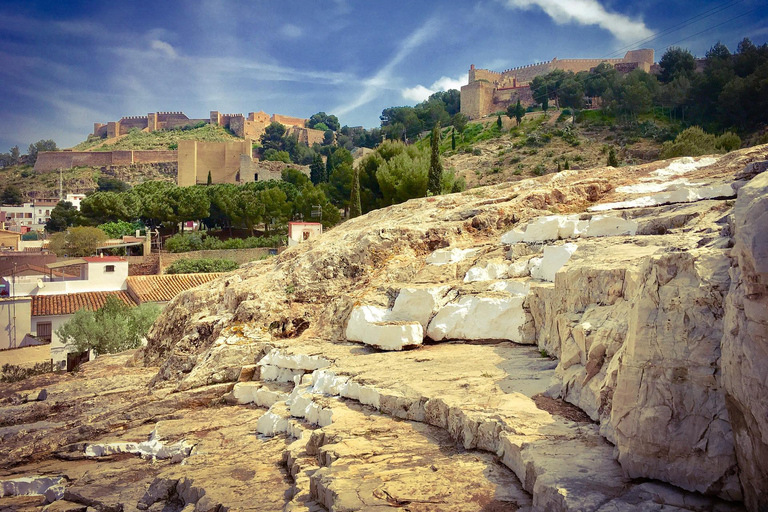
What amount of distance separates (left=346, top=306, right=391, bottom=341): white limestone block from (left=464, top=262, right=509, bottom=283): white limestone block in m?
1.29

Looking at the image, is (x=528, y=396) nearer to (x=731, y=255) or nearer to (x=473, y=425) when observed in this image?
(x=473, y=425)

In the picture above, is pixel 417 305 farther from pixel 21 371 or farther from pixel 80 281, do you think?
pixel 80 281

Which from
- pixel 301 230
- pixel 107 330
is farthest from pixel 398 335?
pixel 301 230

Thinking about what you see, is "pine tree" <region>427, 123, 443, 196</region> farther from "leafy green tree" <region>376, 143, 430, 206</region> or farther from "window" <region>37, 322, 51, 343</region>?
"window" <region>37, 322, 51, 343</region>

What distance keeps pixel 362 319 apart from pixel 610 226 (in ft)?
11.8

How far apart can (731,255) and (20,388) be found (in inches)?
533

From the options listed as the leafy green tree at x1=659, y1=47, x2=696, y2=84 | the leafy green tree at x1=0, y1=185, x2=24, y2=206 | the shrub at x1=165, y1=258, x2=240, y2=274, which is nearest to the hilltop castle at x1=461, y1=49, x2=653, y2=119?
the leafy green tree at x1=659, y1=47, x2=696, y2=84

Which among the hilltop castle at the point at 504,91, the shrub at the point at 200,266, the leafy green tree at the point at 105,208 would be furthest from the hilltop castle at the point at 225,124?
the shrub at the point at 200,266

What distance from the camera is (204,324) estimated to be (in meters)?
10.4

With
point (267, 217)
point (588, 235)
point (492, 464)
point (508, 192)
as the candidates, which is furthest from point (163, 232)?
point (492, 464)

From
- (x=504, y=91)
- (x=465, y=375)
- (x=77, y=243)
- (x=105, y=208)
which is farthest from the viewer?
(x=504, y=91)

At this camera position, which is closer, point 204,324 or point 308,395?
point 308,395

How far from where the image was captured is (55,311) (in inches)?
945

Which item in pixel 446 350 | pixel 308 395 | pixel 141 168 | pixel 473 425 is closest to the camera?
pixel 473 425
